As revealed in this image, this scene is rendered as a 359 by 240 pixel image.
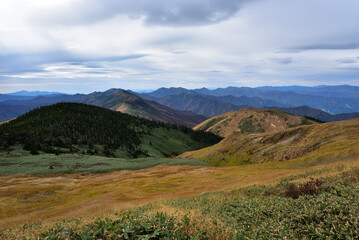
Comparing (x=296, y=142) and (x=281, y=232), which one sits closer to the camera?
(x=281, y=232)

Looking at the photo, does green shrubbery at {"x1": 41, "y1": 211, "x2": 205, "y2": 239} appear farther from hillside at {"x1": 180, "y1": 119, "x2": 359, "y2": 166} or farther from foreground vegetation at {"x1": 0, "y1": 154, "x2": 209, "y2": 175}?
foreground vegetation at {"x1": 0, "y1": 154, "x2": 209, "y2": 175}

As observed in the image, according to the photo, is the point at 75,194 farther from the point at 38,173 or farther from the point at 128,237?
the point at 128,237

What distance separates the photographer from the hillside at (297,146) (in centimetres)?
5002

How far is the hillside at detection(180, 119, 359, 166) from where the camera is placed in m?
50.0

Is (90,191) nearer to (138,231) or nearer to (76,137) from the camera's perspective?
(138,231)

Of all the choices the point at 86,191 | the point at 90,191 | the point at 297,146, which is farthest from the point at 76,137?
the point at 297,146

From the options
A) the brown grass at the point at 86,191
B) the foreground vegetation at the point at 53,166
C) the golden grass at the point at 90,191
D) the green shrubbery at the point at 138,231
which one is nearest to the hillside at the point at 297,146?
the golden grass at the point at 90,191

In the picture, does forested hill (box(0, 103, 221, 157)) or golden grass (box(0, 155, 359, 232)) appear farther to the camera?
forested hill (box(0, 103, 221, 157))

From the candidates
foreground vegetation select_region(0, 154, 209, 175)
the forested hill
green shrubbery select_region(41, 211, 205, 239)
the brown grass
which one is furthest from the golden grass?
the forested hill

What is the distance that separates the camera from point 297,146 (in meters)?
71.2

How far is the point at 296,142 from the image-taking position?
78438 mm

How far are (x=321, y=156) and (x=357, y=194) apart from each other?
158ft

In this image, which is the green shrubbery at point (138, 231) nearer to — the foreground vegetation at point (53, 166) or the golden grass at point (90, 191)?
the golden grass at point (90, 191)

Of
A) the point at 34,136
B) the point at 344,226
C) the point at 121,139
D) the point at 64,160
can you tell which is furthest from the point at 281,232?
the point at 121,139
